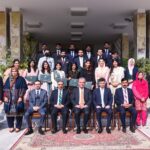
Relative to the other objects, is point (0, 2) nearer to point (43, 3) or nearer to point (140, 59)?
point (43, 3)

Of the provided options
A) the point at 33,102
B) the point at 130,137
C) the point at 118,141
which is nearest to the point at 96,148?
the point at 118,141

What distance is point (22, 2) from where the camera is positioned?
45.1ft

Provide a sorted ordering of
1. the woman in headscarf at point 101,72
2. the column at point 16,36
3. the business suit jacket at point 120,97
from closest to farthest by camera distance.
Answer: the business suit jacket at point 120,97
the woman in headscarf at point 101,72
the column at point 16,36

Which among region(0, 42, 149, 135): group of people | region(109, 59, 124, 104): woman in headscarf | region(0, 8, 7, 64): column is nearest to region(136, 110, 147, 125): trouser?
region(0, 42, 149, 135): group of people

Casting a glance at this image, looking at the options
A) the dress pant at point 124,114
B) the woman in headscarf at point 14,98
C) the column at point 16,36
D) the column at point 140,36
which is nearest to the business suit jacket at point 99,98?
the dress pant at point 124,114

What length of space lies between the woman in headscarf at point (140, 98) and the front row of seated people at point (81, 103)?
0.40 m

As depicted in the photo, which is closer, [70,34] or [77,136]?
[77,136]

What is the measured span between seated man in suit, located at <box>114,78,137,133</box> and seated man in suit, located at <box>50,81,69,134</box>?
1283 mm

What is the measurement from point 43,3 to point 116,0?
2.80 m

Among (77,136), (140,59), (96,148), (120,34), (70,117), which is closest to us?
(96,148)

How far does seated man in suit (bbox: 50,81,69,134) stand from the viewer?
859cm

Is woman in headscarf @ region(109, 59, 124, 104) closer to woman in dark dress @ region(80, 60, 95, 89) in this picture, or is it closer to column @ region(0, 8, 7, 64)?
woman in dark dress @ region(80, 60, 95, 89)

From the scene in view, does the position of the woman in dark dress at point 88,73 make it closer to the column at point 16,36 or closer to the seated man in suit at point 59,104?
the seated man in suit at point 59,104

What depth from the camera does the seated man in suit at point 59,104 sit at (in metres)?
8.59
